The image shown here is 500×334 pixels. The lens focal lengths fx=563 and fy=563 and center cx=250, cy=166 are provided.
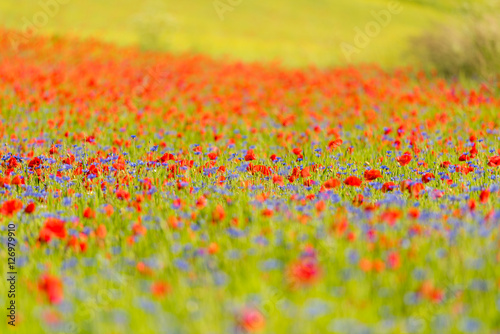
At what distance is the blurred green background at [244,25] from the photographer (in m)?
19.2

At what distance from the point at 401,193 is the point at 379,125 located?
365cm

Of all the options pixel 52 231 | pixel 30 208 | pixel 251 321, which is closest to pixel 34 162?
pixel 30 208

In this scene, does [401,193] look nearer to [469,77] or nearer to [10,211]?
[10,211]

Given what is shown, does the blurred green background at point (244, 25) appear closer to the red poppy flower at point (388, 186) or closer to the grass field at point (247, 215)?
the grass field at point (247, 215)

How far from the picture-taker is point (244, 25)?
27625mm

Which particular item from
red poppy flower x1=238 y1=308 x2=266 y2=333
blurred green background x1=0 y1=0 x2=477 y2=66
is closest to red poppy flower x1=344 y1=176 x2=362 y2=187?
red poppy flower x1=238 y1=308 x2=266 y2=333

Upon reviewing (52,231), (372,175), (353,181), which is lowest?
(52,231)

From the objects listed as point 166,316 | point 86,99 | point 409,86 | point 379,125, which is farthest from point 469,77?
point 166,316

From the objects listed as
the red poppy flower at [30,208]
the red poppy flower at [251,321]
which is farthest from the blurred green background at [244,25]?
the red poppy flower at [251,321]

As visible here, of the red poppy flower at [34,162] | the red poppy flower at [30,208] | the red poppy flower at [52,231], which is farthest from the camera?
the red poppy flower at [34,162]

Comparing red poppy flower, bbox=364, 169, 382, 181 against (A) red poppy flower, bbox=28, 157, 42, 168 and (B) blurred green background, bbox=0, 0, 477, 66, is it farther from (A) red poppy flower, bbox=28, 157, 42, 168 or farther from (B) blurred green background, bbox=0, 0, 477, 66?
(B) blurred green background, bbox=0, 0, 477, 66

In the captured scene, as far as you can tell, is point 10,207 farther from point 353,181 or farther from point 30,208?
point 353,181

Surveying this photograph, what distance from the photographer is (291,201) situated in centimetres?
388

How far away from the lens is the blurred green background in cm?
1920
